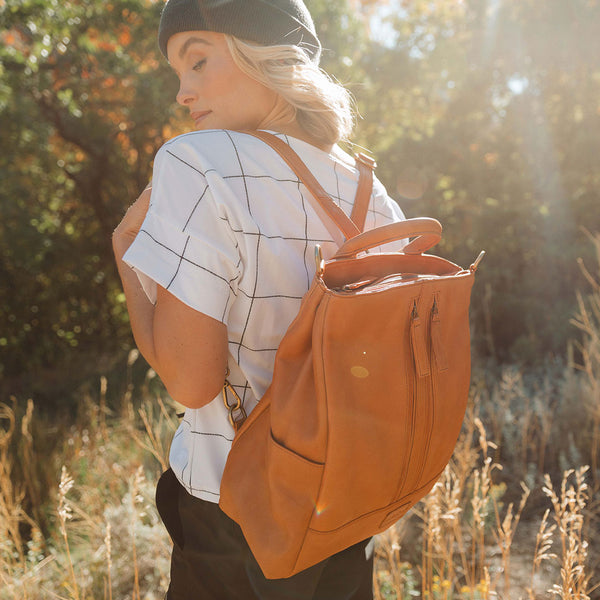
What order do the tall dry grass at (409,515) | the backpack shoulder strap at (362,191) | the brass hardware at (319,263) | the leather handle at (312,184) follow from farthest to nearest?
the tall dry grass at (409,515)
the backpack shoulder strap at (362,191)
the leather handle at (312,184)
the brass hardware at (319,263)

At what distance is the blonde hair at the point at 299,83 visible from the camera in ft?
3.61

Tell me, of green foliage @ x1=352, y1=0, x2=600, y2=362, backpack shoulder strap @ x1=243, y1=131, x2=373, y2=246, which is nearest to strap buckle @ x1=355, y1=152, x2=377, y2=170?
backpack shoulder strap @ x1=243, y1=131, x2=373, y2=246

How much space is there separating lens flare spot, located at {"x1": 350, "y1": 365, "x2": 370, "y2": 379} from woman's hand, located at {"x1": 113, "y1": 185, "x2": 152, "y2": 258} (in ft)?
1.74

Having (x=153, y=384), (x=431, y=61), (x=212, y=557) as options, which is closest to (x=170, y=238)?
(x=212, y=557)

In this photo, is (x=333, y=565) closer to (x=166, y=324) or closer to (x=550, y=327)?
(x=166, y=324)

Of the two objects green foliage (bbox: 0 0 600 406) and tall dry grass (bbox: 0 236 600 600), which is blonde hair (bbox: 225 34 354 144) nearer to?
tall dry grass (bbox: 0 236 600 600)

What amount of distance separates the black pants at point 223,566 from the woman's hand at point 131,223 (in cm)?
50

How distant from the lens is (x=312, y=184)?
102 centimetres

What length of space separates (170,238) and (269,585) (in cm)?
66

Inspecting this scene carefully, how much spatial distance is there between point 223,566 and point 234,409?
1.04 feet

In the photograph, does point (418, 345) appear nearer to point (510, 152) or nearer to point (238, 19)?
point (238, 19)

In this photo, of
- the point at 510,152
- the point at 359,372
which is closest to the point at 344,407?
the point at 359,372

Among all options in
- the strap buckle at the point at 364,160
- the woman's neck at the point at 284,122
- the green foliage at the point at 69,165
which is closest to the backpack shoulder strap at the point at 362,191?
the strap buckle at the point at 364,160

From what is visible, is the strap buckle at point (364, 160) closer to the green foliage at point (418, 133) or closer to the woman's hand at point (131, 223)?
the woman's hand at point (131, 223)
